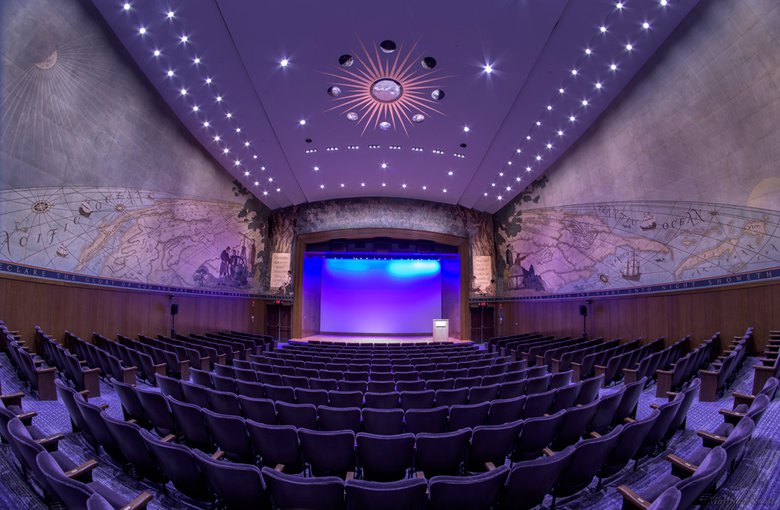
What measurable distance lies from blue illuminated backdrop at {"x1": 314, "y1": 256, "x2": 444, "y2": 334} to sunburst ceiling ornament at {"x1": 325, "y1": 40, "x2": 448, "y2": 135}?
11.0m

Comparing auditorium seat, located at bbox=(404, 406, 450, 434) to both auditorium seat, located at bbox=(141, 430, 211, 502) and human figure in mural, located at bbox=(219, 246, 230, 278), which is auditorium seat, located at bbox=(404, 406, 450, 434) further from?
human figure in mural, located at bbox=(219, 246, 230, 278)

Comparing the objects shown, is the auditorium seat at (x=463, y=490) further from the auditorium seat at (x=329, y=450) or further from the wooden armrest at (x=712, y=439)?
the wooden armrest at (x=712, y=439)

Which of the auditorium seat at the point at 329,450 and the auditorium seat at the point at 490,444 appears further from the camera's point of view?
the auditorium seat at the point at 490,444

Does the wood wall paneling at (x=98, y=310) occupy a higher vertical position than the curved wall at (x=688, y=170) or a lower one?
lower

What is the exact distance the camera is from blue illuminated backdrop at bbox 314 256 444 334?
21.7 meters

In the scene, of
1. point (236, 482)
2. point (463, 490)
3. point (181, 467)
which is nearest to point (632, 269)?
point (463, 490)

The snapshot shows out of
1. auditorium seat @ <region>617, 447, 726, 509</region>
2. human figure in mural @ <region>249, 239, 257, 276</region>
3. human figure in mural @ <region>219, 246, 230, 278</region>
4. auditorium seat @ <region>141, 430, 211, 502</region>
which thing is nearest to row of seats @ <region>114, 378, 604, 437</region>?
auditorium seat @ <region>141, 430, 211, 502</region>

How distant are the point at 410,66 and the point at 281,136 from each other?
5161mm

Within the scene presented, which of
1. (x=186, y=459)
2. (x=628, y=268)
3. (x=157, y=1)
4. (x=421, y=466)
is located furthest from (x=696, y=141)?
(x=157, y=1)

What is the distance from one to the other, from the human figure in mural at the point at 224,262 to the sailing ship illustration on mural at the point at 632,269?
15077 millimetres

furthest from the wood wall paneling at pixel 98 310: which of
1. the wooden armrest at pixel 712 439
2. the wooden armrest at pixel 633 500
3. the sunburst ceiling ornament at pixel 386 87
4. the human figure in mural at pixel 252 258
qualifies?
the wooden armrest at pixel 712 439

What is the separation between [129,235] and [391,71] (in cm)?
879

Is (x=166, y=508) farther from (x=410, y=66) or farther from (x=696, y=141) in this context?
(x=696, y=141)

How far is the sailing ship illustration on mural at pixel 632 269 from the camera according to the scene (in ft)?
35.7
